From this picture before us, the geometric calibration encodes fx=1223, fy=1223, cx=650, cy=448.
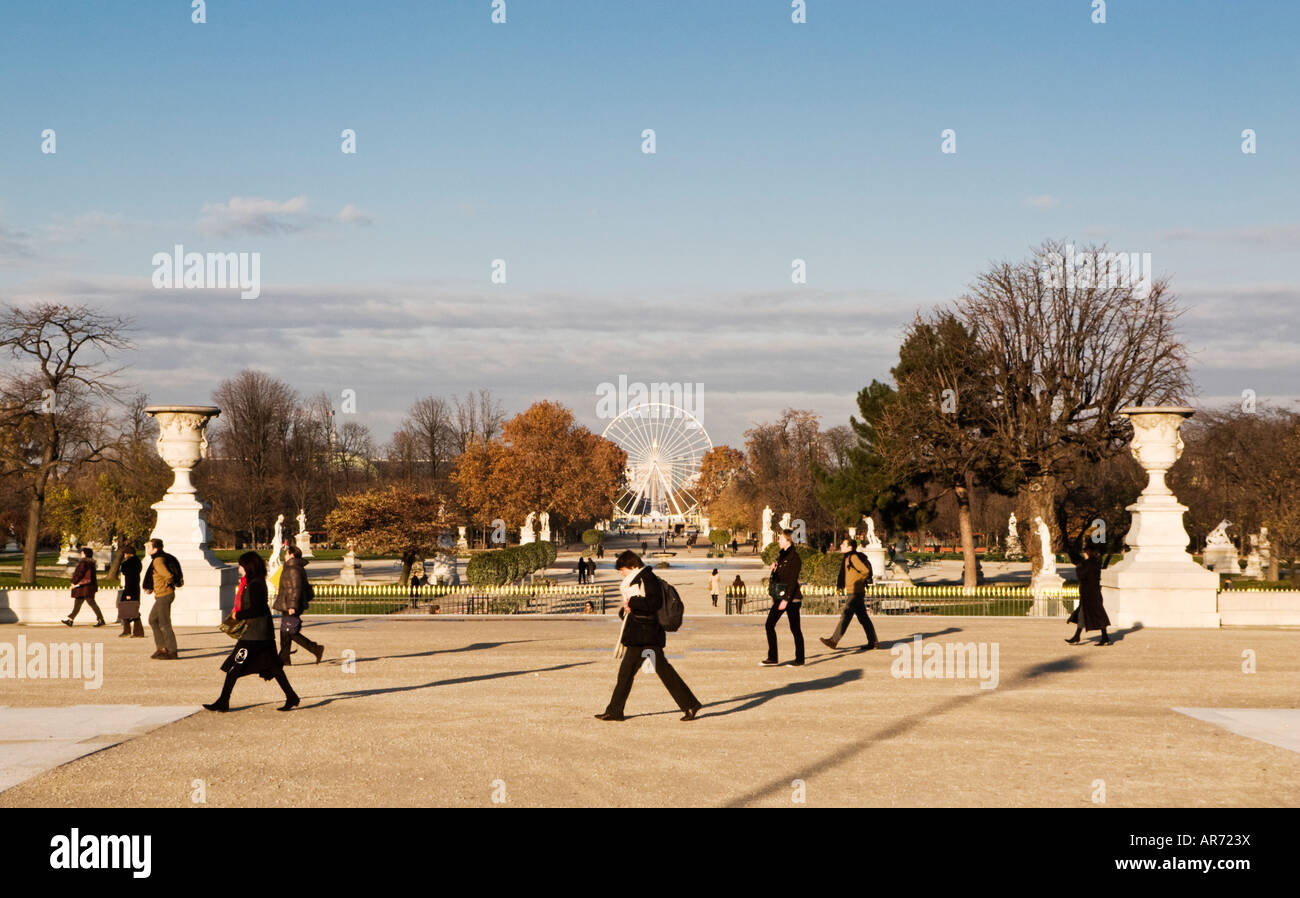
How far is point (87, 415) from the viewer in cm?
4903

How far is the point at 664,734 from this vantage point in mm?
11102

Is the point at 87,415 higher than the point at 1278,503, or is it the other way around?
the point at 87,415

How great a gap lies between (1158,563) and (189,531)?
1869 centimetres

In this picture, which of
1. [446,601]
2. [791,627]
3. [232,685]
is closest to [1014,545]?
[446,601]

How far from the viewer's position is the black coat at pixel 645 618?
1143cm

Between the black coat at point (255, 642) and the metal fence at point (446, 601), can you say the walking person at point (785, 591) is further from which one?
the metal fence at point (446, 601)

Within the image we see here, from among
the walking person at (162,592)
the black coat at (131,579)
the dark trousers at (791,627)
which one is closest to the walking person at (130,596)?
the black coat at (131,579)

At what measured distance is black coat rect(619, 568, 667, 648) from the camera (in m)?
11.4

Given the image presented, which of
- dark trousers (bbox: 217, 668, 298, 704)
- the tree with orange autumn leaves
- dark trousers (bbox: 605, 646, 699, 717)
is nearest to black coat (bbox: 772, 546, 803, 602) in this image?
dark trousers (bbox: 605, 646, 699, 717)

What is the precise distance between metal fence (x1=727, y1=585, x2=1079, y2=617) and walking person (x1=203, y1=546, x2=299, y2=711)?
1759 cm

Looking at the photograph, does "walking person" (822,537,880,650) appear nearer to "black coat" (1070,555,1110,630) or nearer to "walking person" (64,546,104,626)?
"black coat" (1070,555,1110,630)
